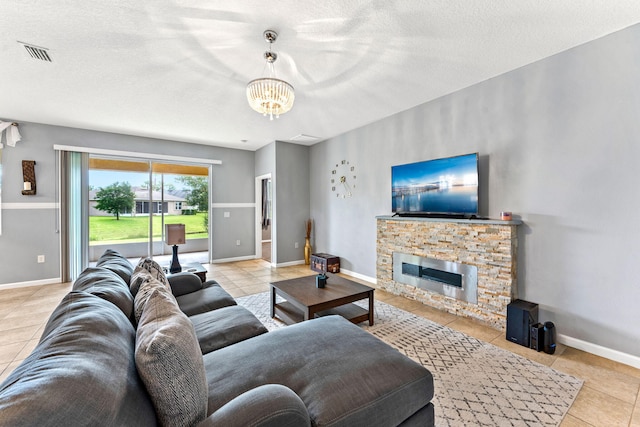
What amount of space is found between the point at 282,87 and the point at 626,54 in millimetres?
2885

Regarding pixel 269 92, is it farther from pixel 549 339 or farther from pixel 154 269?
pixel 549 339

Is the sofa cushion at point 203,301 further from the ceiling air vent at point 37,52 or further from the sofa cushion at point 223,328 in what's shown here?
the ceiling air vent at point 37,52

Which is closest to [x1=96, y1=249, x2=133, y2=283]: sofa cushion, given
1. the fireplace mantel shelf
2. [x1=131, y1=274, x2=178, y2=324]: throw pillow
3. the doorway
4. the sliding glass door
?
[x1=131, y1=274, x2=178, y2=324]: throw pillow

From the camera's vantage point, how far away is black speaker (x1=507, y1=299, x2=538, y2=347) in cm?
251

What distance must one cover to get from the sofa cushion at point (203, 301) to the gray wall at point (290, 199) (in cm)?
318

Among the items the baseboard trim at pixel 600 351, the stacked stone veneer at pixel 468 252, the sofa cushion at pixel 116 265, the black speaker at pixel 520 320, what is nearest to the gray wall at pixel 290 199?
the stacked stone veneer at pixel 468 252

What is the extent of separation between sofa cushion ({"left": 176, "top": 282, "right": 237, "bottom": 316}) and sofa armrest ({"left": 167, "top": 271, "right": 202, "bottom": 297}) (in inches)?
2.3

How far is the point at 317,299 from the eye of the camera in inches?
102

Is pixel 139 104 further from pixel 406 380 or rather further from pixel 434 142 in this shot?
pixel 406 380

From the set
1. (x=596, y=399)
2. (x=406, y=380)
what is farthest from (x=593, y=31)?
(x=406, y=380)

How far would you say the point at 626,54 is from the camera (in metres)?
2.25

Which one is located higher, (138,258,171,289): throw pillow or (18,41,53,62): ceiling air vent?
(18,41,53,62): ceiling air vent

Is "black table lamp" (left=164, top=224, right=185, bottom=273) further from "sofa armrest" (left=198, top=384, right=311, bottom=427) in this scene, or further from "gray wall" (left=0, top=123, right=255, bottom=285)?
"sofa armrest" (left=198, top=384, right=311, bottom=427)

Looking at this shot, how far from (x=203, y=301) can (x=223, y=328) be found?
24.7 inches
